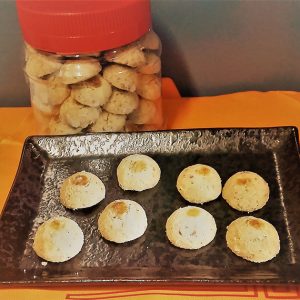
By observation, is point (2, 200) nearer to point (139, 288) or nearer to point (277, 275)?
point (139, 288)

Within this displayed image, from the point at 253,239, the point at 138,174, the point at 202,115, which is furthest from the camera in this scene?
the point at 202,115

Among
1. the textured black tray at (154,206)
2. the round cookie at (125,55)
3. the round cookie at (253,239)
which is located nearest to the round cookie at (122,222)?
the textured black tray at (154,206)

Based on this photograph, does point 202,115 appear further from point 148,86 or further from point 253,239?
point 253,239

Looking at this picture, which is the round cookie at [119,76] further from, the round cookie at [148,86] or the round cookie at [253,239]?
the round cookie at [253,239]

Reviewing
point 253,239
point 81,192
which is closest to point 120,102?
point 81,192

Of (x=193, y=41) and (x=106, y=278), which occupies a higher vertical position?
(x=193, y=41)

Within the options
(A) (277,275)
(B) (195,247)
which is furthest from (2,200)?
(A) (277,275)

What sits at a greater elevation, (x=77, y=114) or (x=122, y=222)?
(x=77, y=114)
